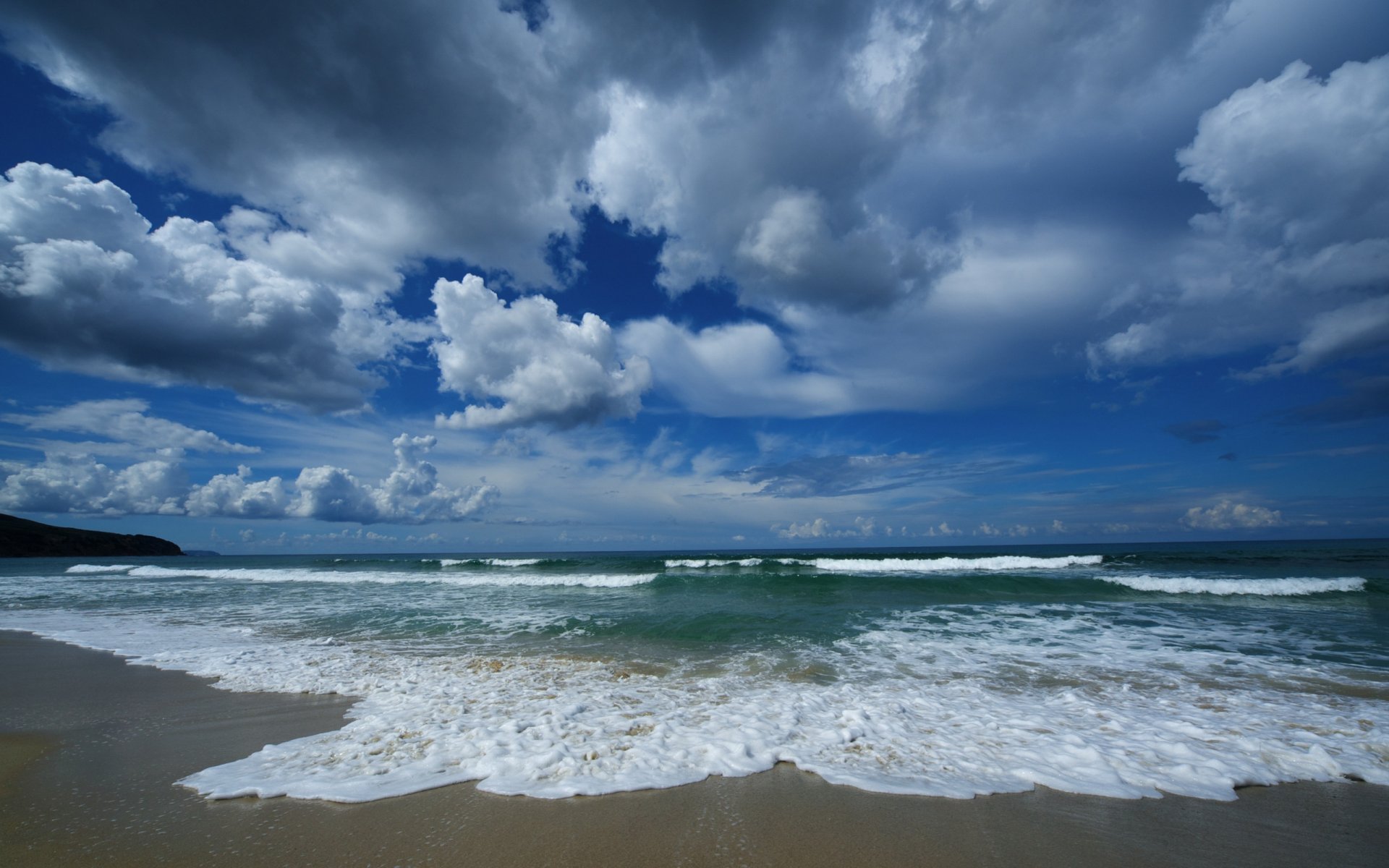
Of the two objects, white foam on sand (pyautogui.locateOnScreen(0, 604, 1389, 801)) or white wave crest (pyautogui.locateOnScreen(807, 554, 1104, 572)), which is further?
white wave crest (pyautogui.locateOnScreen(807, 554, 1104, 572))

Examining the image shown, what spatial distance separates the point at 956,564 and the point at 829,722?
1220 inches

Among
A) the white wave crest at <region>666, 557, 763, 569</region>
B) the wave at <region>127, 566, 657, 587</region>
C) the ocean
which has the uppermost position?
the ocean

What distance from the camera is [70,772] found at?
14.0 ft

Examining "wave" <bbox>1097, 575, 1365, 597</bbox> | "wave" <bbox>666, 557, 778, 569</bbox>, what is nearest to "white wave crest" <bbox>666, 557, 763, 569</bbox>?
"wave" <bbox>666, 557, 778, 569</bbox>

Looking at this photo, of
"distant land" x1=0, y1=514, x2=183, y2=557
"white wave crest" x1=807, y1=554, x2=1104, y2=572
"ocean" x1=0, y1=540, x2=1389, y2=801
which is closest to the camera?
"ocean" x1=0, y1=540, x2=1389, y2=801

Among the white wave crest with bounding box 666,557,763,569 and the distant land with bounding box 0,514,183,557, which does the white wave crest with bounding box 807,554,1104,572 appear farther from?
the distant land with bounding box 0,514,183,557

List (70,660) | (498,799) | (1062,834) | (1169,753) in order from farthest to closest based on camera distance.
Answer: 1. (70,660)
2. (1169,753)
3. (498,799)
4. (1062,834)

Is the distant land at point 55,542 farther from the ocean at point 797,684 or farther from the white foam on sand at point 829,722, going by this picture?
the white foam on sand at point 829,722

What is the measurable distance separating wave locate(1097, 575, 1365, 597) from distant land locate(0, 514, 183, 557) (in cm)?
12441

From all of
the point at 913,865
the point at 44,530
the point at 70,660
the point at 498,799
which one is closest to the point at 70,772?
the point at 498,799

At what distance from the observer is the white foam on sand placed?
415 cm

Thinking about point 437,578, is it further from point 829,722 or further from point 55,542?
point 55,542

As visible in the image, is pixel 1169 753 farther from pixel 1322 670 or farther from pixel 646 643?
pixel 646 643

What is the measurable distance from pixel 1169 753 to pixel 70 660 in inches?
588
